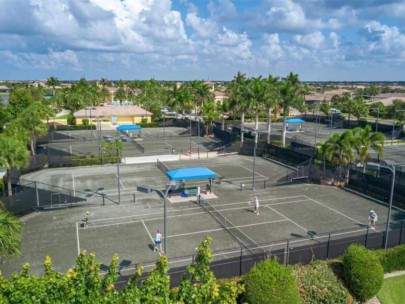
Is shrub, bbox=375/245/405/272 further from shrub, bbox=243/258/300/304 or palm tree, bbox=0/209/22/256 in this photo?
palm tree, bbox=0/209/22/256

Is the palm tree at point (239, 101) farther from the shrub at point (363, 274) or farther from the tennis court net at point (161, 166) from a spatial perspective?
the shrub at point (363, 274)

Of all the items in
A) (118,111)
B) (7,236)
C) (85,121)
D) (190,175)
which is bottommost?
(85,121)

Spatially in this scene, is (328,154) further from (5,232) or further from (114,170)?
(5,232)

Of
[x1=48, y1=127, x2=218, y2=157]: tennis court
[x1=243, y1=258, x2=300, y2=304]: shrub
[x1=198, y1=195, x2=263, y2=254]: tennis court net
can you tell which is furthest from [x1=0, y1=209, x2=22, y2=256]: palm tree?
[x1=48, y1=127, x2=218, y2=157]: tennis court

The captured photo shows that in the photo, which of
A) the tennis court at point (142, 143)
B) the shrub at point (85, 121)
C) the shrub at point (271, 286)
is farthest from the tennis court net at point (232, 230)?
the shrub at point (85, 121)

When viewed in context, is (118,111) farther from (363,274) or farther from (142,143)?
(363,274)

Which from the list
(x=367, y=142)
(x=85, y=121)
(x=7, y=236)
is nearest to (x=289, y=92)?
(x=367, y=142)
